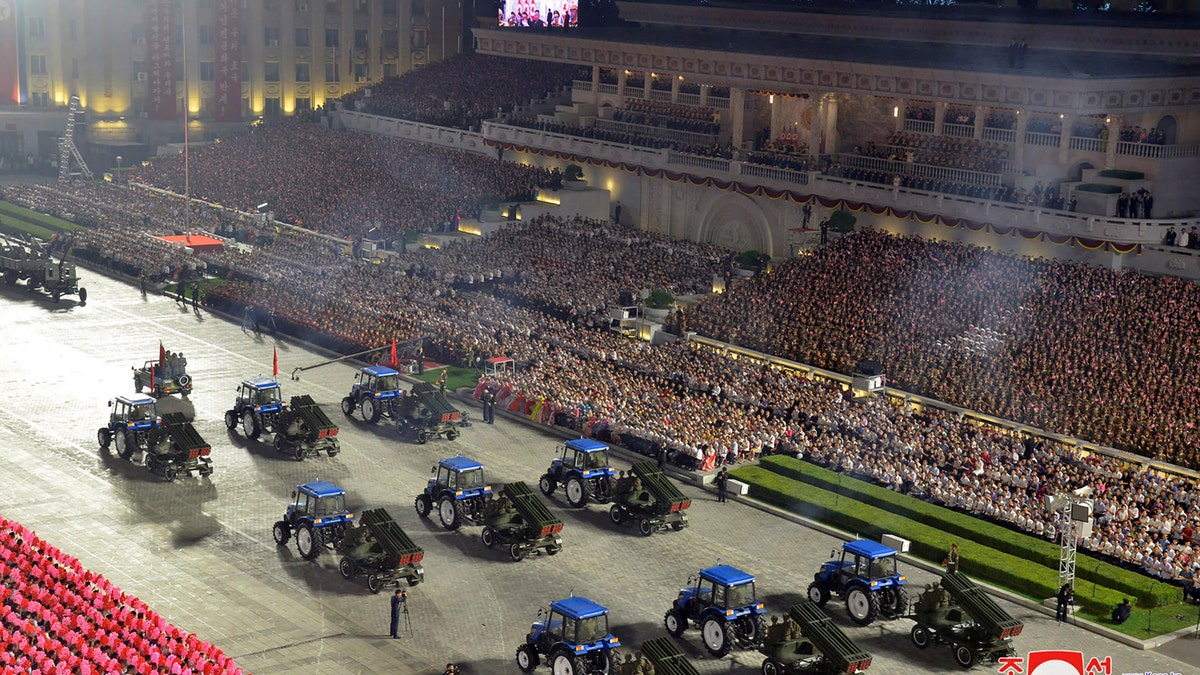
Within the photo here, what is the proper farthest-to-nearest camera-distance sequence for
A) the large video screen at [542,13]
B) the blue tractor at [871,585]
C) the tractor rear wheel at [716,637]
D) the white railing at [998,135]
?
the large video screen at [542,13] < the white railing at [998,135] < the blue tractor at [871,585] < the tractor rear wheel at [716,637]

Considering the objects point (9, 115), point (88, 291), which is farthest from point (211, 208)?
point (9, 115)

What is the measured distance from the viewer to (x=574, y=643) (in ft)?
120

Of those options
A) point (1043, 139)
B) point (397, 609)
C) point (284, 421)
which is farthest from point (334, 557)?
point (1043, 139)

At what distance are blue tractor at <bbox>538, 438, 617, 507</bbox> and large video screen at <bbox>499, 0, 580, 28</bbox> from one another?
6437 centimetres

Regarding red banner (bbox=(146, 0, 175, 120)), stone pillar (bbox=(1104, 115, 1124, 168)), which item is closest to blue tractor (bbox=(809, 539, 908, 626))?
stone pillar (bbox=(1104, 115, 1124, 168))

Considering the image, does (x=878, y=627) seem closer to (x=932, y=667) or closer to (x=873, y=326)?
(x=932, y=667)

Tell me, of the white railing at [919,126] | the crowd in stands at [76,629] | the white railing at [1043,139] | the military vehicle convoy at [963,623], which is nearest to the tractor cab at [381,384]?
the crowd in stands at [76,629]

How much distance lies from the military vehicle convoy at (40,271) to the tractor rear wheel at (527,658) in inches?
1850

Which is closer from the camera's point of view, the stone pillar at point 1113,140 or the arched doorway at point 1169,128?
the stone pillar at point 1113,140

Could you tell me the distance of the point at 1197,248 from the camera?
63156mm

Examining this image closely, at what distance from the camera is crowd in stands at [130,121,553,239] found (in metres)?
90.2

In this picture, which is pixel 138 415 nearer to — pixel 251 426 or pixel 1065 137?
pixel 251 426

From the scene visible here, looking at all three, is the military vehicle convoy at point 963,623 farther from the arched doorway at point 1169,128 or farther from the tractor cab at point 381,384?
the arched doorway at point 1169,128

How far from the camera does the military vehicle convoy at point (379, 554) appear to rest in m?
41.9
